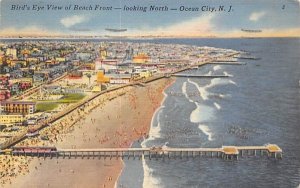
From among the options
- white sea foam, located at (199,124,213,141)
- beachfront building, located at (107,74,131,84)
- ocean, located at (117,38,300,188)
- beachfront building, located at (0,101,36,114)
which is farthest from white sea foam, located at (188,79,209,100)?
beachfront building, located at (0,101,36,114)

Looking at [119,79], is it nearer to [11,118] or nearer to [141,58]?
[141,58]

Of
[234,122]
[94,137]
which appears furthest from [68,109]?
[234,122]

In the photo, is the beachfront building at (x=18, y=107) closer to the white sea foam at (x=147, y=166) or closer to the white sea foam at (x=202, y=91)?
the white sea foam at (x=147, y=166)

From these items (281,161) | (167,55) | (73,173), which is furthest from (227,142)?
(73,173)

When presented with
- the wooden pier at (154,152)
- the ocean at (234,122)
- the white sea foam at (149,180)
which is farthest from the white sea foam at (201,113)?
the white sea foam at (149,180)

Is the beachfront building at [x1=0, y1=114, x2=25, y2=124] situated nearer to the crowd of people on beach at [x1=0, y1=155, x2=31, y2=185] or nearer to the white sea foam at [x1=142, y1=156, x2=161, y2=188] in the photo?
the crowd of people on beach at [x1=0, y1=155, x2=31, y2=185]

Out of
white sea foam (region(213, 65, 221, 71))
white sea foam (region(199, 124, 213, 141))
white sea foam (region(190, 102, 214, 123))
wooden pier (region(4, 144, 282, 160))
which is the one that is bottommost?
wooden pier (region(4, 144, 282, 160))

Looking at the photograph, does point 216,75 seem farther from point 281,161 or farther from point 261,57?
point 281,161
